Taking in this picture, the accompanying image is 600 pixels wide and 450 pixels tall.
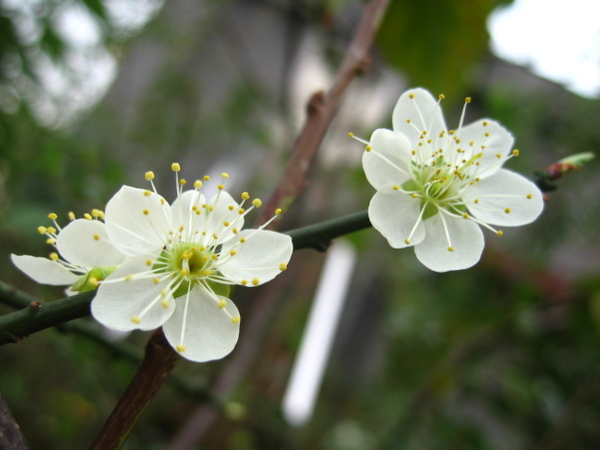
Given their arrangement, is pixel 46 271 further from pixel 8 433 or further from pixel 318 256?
pixel 318 256

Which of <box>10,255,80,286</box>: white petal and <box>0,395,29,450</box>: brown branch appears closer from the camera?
<box>0,395,29,450</box>: brown branch

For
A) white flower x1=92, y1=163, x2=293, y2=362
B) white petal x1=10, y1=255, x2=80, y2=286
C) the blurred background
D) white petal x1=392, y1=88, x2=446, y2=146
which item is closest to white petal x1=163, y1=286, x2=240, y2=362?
white flower x1=92, y1=163, x2=293, y2=362

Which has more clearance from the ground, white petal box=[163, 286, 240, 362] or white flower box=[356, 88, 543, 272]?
white flower box=[356, 88, 543, 272]

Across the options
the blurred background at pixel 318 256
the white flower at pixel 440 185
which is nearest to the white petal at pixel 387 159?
the white flower at pixel 440 185

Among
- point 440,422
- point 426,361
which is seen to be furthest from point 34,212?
point 426,361

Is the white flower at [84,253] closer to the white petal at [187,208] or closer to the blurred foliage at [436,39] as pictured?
the white petal at [187,208]

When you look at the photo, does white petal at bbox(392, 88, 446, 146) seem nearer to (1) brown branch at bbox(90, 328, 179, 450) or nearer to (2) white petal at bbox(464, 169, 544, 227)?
(2) white petal at bbox(464, 169, 544, 227)
